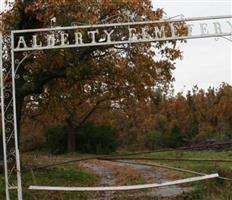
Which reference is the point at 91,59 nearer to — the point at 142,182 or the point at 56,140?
the point at 142,182

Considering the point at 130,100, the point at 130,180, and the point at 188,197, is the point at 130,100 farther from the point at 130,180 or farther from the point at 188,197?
the point at 188,197

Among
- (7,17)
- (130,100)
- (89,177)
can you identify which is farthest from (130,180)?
(7,17)

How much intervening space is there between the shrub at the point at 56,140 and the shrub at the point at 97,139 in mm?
1108

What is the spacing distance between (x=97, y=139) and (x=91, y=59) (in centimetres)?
2490

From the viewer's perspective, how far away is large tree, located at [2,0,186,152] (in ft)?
50.8

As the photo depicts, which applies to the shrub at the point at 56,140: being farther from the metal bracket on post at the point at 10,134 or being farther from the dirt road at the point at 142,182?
the metal bracket on post at the point at 10,134

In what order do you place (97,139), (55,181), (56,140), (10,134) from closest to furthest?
(10,134), (55,181), (97,139), (56,140)

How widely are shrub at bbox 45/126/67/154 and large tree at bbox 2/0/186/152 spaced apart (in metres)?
24.1

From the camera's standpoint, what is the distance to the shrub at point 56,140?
137 feet

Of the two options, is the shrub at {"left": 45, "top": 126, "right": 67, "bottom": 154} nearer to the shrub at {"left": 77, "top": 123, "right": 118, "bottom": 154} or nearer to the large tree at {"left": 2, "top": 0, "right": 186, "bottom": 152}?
the shrub at {"left": 77, "top": 123, "right": 118, "bottom": 154}

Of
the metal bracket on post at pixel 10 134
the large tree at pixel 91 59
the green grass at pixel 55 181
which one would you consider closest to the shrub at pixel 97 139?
the green grass at pixel 55 181

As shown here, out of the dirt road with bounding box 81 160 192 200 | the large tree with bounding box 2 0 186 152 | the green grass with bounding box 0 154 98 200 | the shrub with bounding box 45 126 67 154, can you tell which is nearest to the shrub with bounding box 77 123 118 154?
the shrub with bounding box 45 126 67 154

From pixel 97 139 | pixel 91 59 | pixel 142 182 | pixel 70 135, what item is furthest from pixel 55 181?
pixel 97 139

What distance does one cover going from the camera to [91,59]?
16562 millimetres
